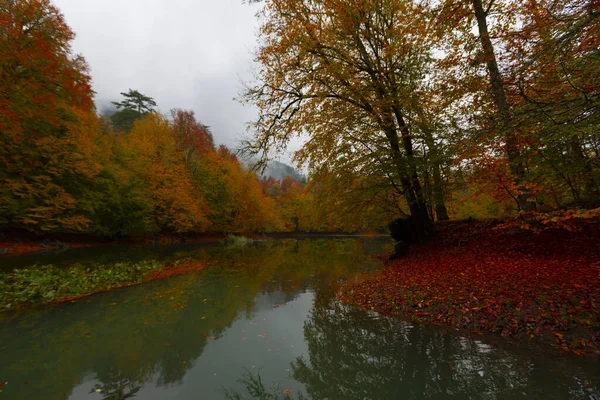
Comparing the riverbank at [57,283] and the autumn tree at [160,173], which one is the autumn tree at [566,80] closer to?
the riverbank at [57,283]

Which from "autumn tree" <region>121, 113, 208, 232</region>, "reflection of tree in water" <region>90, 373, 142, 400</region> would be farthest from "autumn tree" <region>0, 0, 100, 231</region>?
"reflection of tree in water" <region>90, 373, 142, 400</region>

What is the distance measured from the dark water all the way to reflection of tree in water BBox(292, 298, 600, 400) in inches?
0.6

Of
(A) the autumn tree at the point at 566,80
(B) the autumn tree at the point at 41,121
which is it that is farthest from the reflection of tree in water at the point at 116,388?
(B) the autumn tree at the point at 41,121

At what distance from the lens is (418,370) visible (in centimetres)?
373

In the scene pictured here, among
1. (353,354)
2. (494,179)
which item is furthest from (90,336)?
(494,179)

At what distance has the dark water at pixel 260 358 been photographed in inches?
132

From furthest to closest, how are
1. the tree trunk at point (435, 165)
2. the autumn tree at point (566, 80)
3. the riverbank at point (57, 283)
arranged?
the tree trunk at point (435, 165)
the riverbank at point (57, 283)
the autumn tree at point (566, 80)

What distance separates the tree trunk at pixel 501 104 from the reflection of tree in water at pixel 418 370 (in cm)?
414

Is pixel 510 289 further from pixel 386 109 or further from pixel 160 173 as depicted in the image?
pixel 160 173

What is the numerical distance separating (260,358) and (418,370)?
2.46 metres

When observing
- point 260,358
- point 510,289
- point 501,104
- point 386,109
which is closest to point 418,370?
point 260,358

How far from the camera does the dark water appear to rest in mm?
3361

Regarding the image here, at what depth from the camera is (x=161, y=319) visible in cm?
621

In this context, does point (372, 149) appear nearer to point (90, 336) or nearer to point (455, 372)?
point (455, 372)
